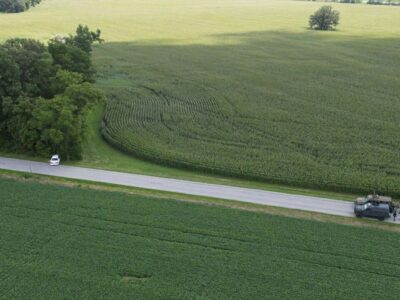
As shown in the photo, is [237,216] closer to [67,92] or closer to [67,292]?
[67,292]

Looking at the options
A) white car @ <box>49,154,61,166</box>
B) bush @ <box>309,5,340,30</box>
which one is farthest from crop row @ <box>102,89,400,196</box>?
bush @ <box>309,5,340,30</box>

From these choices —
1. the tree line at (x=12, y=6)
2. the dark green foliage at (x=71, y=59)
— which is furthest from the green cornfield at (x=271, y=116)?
the tree line at (x=12, y=6)

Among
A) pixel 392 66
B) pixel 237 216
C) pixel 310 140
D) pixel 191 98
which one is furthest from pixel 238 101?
pixel 392 66

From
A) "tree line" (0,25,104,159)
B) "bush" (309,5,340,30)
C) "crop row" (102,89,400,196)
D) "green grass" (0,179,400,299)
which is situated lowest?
"green grass" (0,179,400,299)

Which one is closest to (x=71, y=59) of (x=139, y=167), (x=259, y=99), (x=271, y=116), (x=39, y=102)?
(x=39, y=102)

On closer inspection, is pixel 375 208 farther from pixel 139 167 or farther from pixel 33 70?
pixel 33 70

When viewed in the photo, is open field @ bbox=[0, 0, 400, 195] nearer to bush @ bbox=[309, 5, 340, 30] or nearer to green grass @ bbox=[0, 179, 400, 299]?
bush @ bbox=[309, 5, 340, 30]
